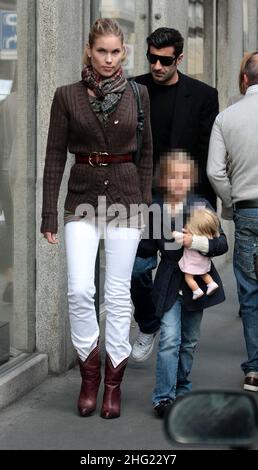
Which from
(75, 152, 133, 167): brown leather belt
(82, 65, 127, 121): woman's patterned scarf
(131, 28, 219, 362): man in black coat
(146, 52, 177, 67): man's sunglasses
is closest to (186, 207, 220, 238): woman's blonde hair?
(131, 28, 219, 362): man in black coat

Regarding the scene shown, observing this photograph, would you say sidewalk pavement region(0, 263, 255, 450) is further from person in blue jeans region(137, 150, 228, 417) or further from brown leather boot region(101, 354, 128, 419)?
person in blue jeans region(137, 150, 228, 417)

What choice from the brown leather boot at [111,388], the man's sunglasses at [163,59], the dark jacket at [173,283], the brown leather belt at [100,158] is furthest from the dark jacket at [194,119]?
the brown leather boot at [111,388]

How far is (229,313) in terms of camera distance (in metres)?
9.27

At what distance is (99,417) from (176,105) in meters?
1.75

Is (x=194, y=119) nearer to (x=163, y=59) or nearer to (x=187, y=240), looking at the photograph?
(x=163, y=59)

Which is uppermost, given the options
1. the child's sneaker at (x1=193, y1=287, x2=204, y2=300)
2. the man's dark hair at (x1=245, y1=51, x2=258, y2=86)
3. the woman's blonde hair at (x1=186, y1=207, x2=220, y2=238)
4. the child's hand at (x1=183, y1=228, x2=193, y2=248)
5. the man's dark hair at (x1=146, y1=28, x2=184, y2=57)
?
the man's dark hair at (x1=146, y1=28, x2=184, y2=57)

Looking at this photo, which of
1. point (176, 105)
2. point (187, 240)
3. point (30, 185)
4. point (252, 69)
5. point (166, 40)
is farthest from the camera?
point (30, 185)

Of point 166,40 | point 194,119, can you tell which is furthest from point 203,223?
point 166,40

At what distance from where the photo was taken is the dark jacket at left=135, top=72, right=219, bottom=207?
6.18m

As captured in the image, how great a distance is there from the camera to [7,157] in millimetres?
6387

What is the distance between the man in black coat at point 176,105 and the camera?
6.10 meters

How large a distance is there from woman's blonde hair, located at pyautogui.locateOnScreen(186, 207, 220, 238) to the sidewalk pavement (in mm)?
1001

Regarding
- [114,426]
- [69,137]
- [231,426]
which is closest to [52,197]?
[69,137]

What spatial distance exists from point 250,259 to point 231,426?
3521 millimetres
